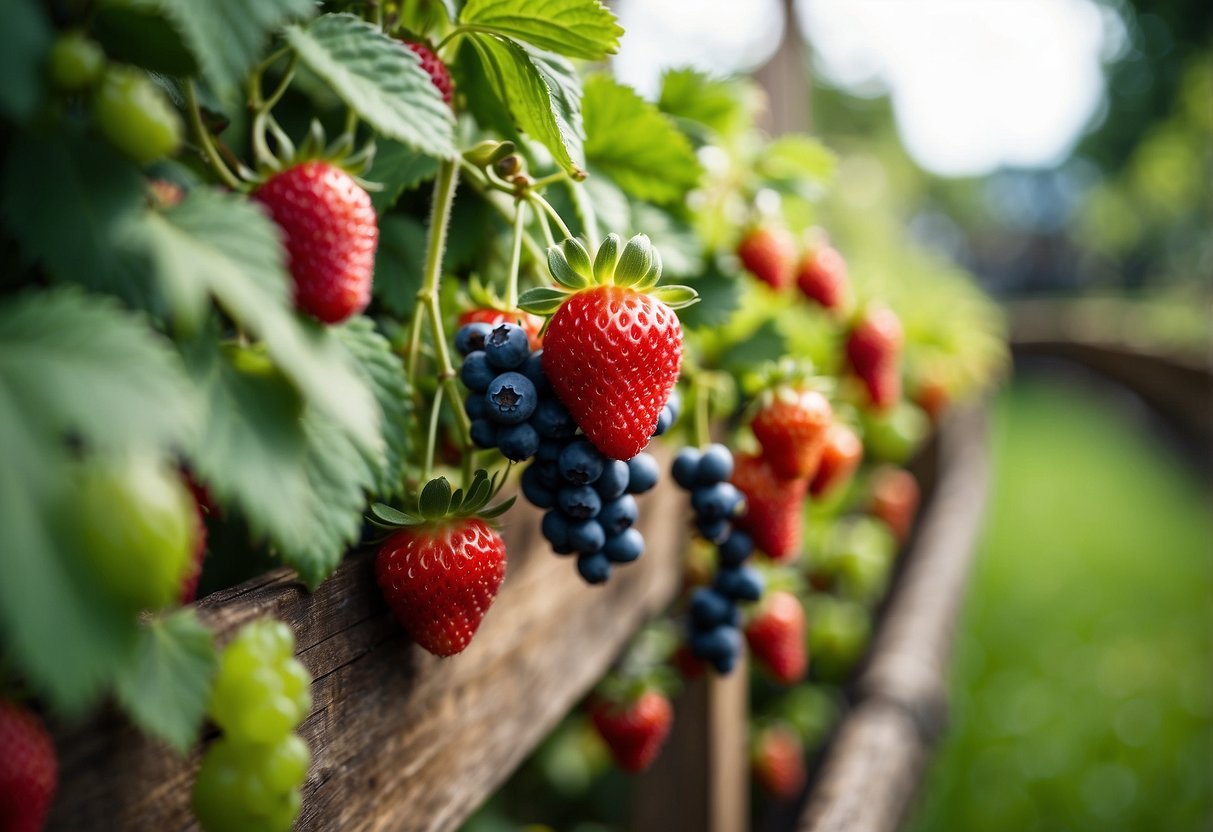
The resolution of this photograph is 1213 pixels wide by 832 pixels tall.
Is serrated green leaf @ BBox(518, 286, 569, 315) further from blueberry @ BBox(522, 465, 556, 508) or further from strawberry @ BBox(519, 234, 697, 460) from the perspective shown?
blueberry @ BBox(522, 465, 556, 508)

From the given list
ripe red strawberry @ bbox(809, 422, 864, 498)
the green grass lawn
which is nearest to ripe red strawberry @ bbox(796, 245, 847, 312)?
ripe red strawberry @ bbox(809, 422, 864, 498)

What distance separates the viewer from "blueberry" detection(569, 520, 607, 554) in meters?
0.63

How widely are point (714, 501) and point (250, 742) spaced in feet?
1.58

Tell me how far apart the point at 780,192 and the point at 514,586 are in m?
0.73

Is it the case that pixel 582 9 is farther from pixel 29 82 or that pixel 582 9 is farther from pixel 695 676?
pixel 695 676

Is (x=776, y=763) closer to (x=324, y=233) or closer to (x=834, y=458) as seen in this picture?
(x=834, y=458)

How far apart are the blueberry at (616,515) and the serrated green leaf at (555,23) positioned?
321 mm

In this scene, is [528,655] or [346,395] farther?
[528,655]

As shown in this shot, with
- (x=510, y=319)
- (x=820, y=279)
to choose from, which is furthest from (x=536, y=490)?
(x=820, y=279)

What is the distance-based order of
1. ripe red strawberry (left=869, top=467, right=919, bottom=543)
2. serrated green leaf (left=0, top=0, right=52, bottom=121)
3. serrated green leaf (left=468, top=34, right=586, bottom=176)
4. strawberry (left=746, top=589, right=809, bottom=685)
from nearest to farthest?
serrated green leaf (left=0, top=0, right=52, bottom=121) → serrated green leaf (left=468, top=34, right=586, bottom=176) → strawberry (left=746, top=589, right=809, bottom=685) → ripe red strawberry (left=869, top=467, right=919, bottom=543)

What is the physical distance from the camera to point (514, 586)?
0.82 metres

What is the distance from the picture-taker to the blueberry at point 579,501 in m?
0.62

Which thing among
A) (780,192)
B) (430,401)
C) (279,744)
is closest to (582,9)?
(430,401)

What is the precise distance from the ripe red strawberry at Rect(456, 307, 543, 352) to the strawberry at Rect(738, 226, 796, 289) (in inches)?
22.1
